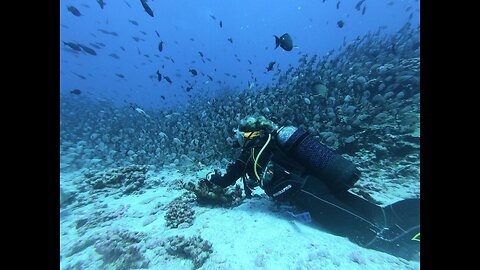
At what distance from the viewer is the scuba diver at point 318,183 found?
4.25 meters

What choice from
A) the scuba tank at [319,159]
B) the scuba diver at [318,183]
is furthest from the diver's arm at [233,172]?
the scuba tank at [319,159]

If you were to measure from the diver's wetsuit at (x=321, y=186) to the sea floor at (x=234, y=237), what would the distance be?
1.02ft

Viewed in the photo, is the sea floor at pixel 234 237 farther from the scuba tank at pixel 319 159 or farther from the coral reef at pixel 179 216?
the scuba tank at pixel 319 159

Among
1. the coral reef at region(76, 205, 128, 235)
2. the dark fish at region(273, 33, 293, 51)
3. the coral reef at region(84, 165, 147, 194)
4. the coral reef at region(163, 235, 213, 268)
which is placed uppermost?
the dark fish at region(273, 33, 293, 51)

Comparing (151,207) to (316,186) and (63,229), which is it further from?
(316,186)

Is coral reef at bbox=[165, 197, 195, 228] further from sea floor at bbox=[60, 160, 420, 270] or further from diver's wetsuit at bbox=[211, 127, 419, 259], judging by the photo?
diver's wetsuit at bbox=[211, 127, 419, 259]

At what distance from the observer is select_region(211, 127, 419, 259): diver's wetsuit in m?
4.27

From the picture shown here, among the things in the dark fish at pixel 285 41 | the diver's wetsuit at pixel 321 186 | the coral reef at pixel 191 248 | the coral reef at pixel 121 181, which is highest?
the dark fish at pixel 285 41

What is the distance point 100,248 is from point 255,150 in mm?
3195

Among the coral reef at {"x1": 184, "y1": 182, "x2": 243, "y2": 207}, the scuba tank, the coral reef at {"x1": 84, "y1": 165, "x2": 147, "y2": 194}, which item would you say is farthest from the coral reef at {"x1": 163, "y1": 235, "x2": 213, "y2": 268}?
the coral reef at {"x1": 84, "y1": 165, "x2": 147, "y2": 194}

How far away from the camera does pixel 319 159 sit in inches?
175

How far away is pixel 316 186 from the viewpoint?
4.52m

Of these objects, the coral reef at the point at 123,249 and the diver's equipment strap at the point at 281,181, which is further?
the diver's equipment strap at the point at 281,181
